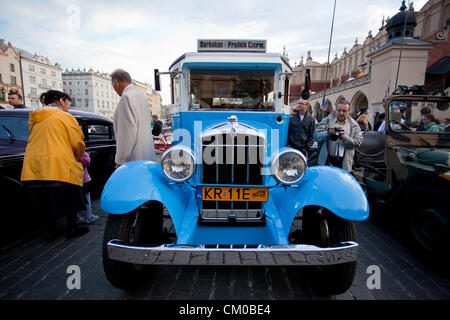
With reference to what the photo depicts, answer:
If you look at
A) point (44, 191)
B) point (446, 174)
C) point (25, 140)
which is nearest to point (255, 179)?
point (446, 174)

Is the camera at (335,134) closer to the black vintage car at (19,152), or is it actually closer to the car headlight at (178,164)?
the car headlight at (178,164)

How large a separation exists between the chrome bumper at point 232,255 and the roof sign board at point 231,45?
8.25ft

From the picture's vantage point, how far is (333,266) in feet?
6.93

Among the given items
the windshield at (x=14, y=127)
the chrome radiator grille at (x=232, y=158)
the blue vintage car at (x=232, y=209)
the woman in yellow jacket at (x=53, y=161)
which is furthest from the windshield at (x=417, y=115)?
the windshield at (x=14, y=127)

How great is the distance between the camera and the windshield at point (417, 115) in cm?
372

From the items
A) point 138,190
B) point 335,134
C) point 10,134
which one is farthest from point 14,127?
point 335,134

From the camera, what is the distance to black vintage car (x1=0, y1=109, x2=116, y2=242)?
302 cm

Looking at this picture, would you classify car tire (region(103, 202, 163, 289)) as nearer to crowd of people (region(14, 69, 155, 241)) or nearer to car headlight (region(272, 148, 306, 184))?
crowd of people (region(14, 69, 155, 241))

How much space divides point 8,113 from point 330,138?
5.28 m

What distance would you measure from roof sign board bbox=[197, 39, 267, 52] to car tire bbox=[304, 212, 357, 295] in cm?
225

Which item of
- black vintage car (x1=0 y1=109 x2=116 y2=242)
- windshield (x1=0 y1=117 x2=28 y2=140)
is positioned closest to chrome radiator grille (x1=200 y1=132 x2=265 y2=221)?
black vintage car (x1=0 y1=109 x2=116 y2=242)

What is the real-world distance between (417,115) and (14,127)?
6.51 m

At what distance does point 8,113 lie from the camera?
12.5 ft
